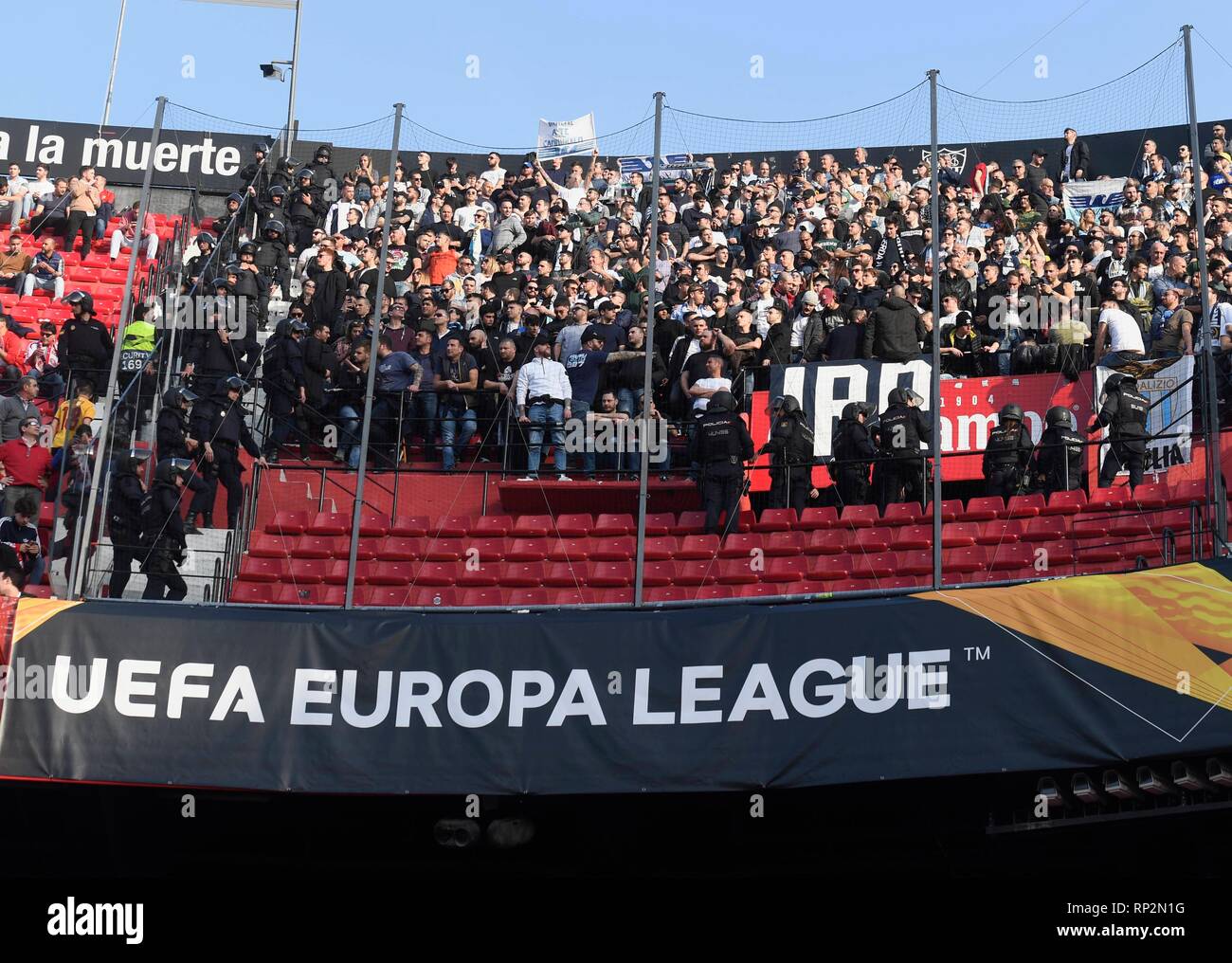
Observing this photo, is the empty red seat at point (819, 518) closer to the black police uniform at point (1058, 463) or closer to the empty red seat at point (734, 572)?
Result: the empty red seat at point (734, 572)

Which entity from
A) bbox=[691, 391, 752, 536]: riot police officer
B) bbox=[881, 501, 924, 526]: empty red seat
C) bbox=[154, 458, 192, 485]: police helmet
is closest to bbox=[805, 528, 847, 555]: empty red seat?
bbox=[881, 501, 924, 526]: empty red seat

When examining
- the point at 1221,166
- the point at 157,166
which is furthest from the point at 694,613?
the point at 157,166

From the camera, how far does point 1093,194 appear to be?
25125 millimetres

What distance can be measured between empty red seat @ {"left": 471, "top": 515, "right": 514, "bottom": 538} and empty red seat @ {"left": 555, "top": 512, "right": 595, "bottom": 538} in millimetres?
577

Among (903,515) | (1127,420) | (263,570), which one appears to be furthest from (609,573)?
(1127,420)

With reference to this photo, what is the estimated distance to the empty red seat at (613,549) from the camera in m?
17.0

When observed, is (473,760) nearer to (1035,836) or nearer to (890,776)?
(890,776)

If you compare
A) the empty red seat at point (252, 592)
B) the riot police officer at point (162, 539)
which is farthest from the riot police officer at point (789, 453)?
the riot police officer at point (162, 539)

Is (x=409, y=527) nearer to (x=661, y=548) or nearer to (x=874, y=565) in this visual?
(x=661, y=548)

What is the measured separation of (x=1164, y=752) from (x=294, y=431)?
10.8 meters

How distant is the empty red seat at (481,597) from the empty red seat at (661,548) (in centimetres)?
166

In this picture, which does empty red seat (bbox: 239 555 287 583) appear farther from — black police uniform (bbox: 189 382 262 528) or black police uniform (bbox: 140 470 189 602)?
black police uniform (bbox: 140 470 189 602)

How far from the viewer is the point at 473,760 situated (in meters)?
13.8

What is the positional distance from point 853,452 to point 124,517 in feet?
25.0
